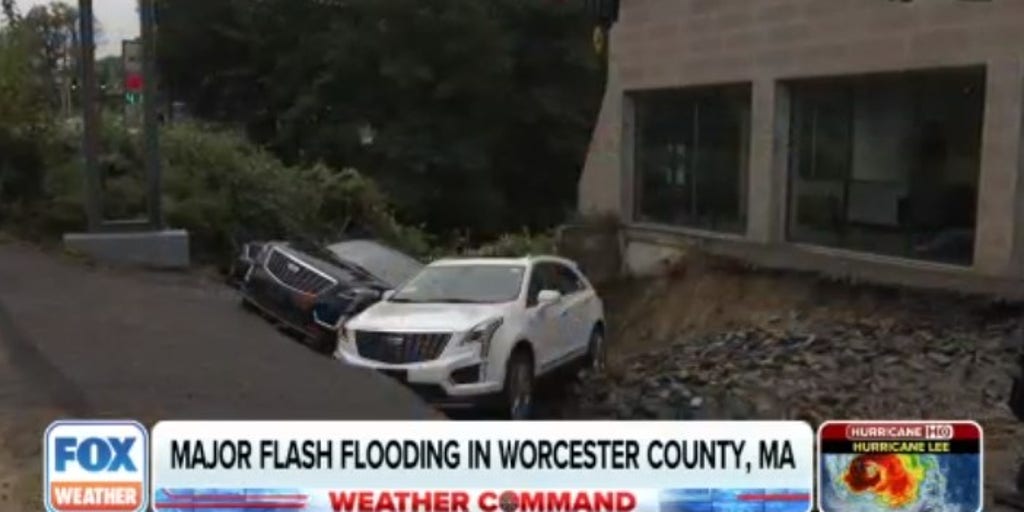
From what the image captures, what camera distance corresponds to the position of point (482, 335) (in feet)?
29.3

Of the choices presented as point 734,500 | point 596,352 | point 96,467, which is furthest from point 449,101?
point 734,500

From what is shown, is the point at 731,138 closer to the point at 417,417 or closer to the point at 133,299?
the point at 133,299

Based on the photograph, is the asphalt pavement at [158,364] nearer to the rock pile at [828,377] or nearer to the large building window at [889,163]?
the rock pile at [828,377]

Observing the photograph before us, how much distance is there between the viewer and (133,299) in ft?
33.6

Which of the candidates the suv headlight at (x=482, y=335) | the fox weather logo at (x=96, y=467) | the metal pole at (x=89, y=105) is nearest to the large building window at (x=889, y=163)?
the suv headlight at (x=482, y=335)

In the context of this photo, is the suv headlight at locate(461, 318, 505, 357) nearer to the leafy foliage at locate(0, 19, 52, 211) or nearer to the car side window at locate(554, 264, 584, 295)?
the car side window at locate(554, 264, 584, 295)

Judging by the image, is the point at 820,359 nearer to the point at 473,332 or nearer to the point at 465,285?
the point at 465,285

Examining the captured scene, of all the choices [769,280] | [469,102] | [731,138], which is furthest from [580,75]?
[769,280]

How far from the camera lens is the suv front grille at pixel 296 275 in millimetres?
11984

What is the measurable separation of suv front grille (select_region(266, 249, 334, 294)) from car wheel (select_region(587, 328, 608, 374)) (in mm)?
3061

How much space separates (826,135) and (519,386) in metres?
8.51

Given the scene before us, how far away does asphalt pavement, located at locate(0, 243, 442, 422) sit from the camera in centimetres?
596

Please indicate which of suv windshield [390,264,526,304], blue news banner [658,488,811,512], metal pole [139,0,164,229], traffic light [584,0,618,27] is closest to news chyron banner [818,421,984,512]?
blue news banner [658,488,811,512]

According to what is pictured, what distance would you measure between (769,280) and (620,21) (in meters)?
6.98
